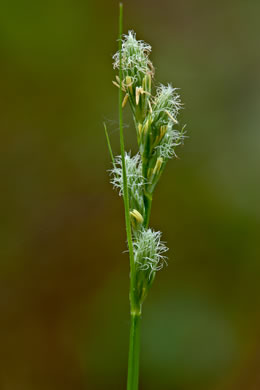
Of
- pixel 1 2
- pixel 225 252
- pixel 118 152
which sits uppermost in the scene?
pixel 1 2

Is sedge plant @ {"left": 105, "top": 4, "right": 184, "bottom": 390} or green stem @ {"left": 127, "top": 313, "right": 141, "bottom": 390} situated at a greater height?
sedge plant @ {"left": 105, "top": 4, "right": 184, "bottom": 390}

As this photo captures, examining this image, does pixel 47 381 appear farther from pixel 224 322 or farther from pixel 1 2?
pixel 1 2

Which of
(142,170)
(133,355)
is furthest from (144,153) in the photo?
(133,355)

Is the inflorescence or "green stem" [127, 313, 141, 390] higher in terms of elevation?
the inflorescence

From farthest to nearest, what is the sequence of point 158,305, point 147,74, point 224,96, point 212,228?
point 224,96 → point 212,228 → point 158,305 → point 147,74

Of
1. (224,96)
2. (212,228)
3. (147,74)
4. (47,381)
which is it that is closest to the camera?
(147,74)

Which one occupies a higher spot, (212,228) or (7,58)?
(7,58)

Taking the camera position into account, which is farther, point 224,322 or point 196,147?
point 196,147

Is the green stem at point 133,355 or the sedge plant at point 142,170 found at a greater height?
the sedge plant at point 142,170

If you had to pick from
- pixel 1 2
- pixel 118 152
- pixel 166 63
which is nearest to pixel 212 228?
pixel 118 152

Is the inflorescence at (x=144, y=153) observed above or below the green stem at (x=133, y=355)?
above
